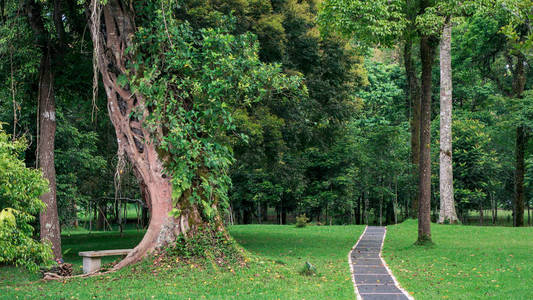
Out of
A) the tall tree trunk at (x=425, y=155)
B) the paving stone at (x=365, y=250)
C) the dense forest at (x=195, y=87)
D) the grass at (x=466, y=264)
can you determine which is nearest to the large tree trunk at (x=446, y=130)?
the dense forest at (x=195, y=87)

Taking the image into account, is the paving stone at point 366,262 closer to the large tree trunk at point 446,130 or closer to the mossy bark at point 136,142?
the mossy bark at point 136,142

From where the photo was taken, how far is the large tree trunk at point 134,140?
32.9 ft

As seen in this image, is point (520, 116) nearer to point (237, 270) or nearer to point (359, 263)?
point (359, 263)

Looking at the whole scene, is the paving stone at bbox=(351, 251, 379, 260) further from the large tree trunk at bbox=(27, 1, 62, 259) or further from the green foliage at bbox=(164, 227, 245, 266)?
the large tree trunk at bbox=(27, 1, 62, 259)

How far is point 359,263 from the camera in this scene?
11445 millimetres

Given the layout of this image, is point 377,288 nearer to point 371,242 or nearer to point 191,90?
point 191,90

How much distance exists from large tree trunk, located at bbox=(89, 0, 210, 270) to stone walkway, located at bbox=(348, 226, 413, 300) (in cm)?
357

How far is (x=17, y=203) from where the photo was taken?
5.84 m

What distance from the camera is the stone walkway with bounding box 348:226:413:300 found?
7.67 meters

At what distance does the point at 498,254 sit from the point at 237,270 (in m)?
7.11

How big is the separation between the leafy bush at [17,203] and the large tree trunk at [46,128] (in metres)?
6.21

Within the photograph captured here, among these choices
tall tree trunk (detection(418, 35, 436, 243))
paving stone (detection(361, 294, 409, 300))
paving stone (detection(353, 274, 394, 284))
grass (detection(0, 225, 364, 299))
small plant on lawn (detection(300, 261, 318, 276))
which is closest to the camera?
paving stone (detection(361, 294, 409, 300))

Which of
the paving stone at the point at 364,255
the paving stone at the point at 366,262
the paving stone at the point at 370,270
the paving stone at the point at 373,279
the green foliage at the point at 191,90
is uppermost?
the green foliage at the point at 191,90

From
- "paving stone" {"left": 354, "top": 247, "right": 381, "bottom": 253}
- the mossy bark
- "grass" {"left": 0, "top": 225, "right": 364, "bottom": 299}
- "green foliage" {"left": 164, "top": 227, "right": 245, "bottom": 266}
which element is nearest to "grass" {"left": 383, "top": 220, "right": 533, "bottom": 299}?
"paving stone" {"left": 354, "top": 247, "right": 381, "bottom": 253}
